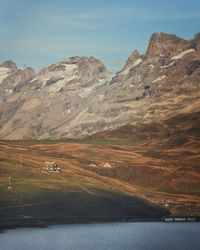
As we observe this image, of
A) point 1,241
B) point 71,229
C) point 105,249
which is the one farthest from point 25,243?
point 71,229

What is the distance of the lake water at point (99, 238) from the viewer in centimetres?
16038

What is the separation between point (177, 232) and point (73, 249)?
43310mm

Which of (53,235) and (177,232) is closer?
(53,235)

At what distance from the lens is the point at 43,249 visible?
15488cm

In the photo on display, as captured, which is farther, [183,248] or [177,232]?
[177,232]

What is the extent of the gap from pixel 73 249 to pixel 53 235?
23164 millimetres

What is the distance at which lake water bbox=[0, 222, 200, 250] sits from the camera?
526 ft

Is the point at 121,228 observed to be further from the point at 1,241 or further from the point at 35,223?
the point at 1,241

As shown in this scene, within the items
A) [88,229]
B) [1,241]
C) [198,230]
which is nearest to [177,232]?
[198,230]

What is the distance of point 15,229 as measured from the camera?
7313 inches

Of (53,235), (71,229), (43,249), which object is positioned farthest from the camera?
(71,229)

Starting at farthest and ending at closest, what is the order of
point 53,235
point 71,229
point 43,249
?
point 71,229 < point 53,235 < point 43,249

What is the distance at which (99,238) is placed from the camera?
17650 cm

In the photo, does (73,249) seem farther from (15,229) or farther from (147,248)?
(15,229)
